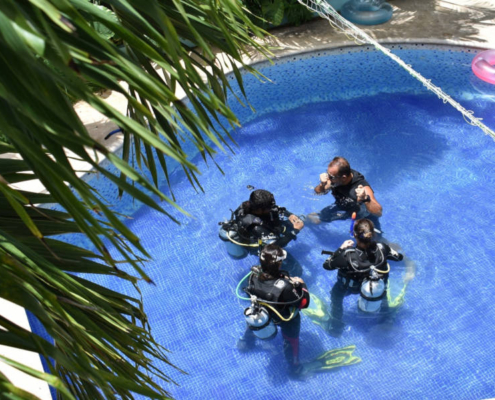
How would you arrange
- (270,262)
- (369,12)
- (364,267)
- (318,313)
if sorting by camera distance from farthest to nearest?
(369,12) → (318,313) → (364,267) → (270,262)

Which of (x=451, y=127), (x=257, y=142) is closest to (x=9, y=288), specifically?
(x=257, y=142)

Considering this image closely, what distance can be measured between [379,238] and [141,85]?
5041 mm

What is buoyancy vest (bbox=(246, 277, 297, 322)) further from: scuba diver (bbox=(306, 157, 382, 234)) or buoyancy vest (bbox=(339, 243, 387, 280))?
scuba diver (bbox=(306, 157, 382, 234))

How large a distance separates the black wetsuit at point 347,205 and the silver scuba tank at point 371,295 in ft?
3.28

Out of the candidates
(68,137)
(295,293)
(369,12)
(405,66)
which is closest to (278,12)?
(369,12)

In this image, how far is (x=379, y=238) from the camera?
20.9 feet

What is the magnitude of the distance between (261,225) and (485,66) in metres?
5.00

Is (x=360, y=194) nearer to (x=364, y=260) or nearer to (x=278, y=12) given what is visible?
(x=364, y=260)

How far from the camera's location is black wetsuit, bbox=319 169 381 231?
19.6ft

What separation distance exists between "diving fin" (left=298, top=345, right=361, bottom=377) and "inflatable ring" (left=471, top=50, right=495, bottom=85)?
16.4 feet

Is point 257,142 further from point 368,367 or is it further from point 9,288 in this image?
point 9,288

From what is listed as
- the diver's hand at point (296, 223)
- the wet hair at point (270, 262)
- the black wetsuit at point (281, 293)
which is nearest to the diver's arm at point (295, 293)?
the black wetsuit at point (281, 293)

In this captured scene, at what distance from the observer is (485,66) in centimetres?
838

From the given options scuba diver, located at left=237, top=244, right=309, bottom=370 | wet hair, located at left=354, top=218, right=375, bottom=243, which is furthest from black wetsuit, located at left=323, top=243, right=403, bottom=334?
scuba diver, located at left=237, top=244, right=309, bottom=370
